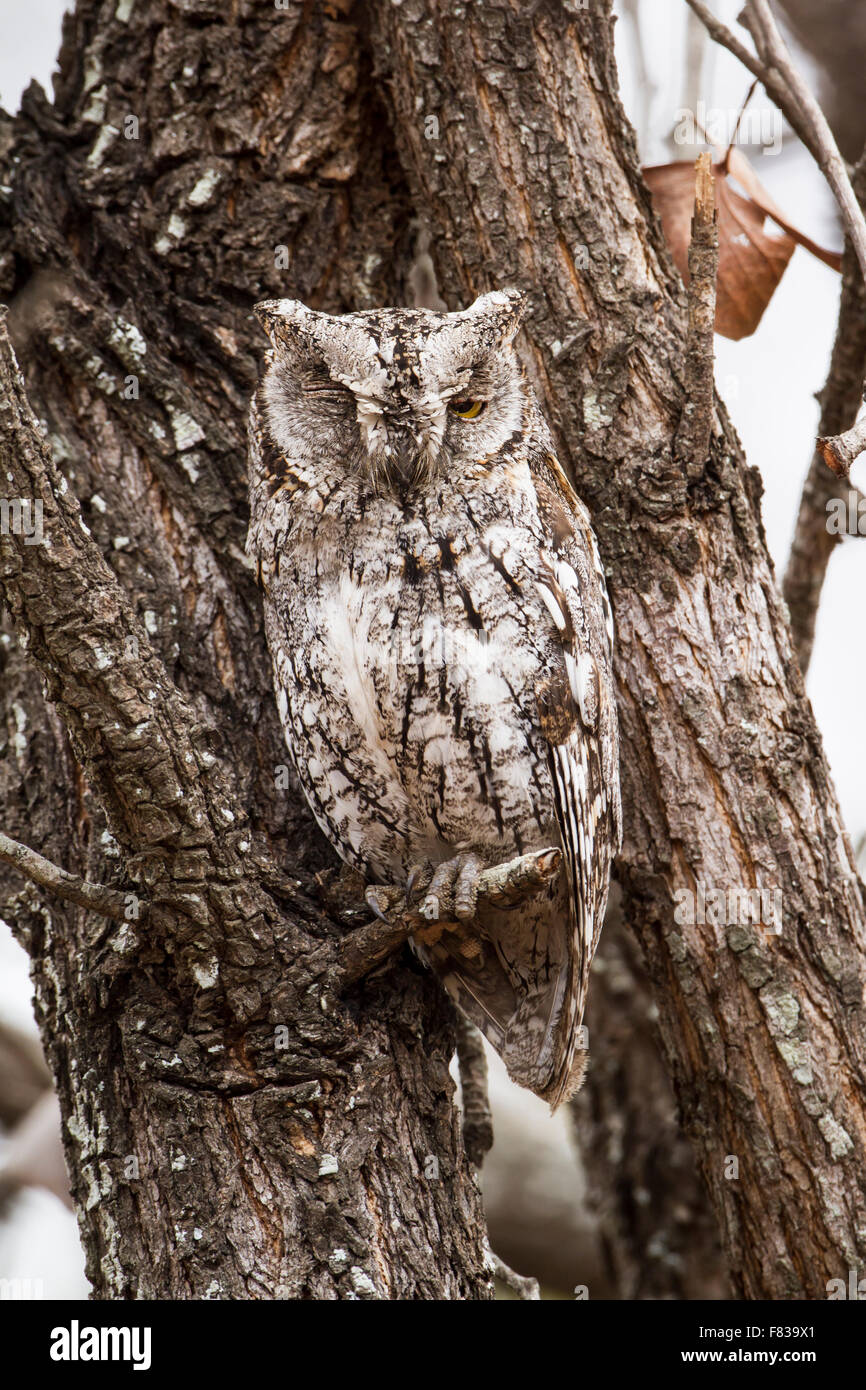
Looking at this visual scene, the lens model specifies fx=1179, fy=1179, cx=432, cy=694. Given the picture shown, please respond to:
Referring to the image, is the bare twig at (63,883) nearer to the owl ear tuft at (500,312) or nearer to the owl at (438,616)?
the owl at (438,616)

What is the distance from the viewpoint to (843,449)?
175 cm

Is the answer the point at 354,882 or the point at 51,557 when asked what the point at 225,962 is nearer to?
the point at 354,882

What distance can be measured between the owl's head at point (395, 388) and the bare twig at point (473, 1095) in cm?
137

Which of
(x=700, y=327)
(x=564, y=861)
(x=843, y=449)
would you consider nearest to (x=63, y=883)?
(x=564, y=861)

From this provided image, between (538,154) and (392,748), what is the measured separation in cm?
145

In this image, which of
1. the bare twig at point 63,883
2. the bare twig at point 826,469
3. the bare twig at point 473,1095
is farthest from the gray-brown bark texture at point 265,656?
the bare twig at point 826,469

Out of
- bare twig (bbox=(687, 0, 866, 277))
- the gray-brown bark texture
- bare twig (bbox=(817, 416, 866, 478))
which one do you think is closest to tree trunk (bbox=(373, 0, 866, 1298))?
the gray-brown bark texture

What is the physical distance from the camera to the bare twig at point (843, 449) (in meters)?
1.73

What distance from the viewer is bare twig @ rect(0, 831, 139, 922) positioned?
2025mm

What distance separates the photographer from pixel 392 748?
244cm

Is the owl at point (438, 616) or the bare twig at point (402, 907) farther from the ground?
the owl at point (438, 616)

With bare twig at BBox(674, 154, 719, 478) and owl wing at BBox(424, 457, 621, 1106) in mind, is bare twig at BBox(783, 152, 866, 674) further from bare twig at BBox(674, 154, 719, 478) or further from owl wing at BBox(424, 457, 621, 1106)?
owl wing at BBox(424, 457, 621, 1106)

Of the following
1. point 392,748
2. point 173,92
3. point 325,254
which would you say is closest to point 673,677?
point 392,748

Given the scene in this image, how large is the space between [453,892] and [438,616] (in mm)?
557
